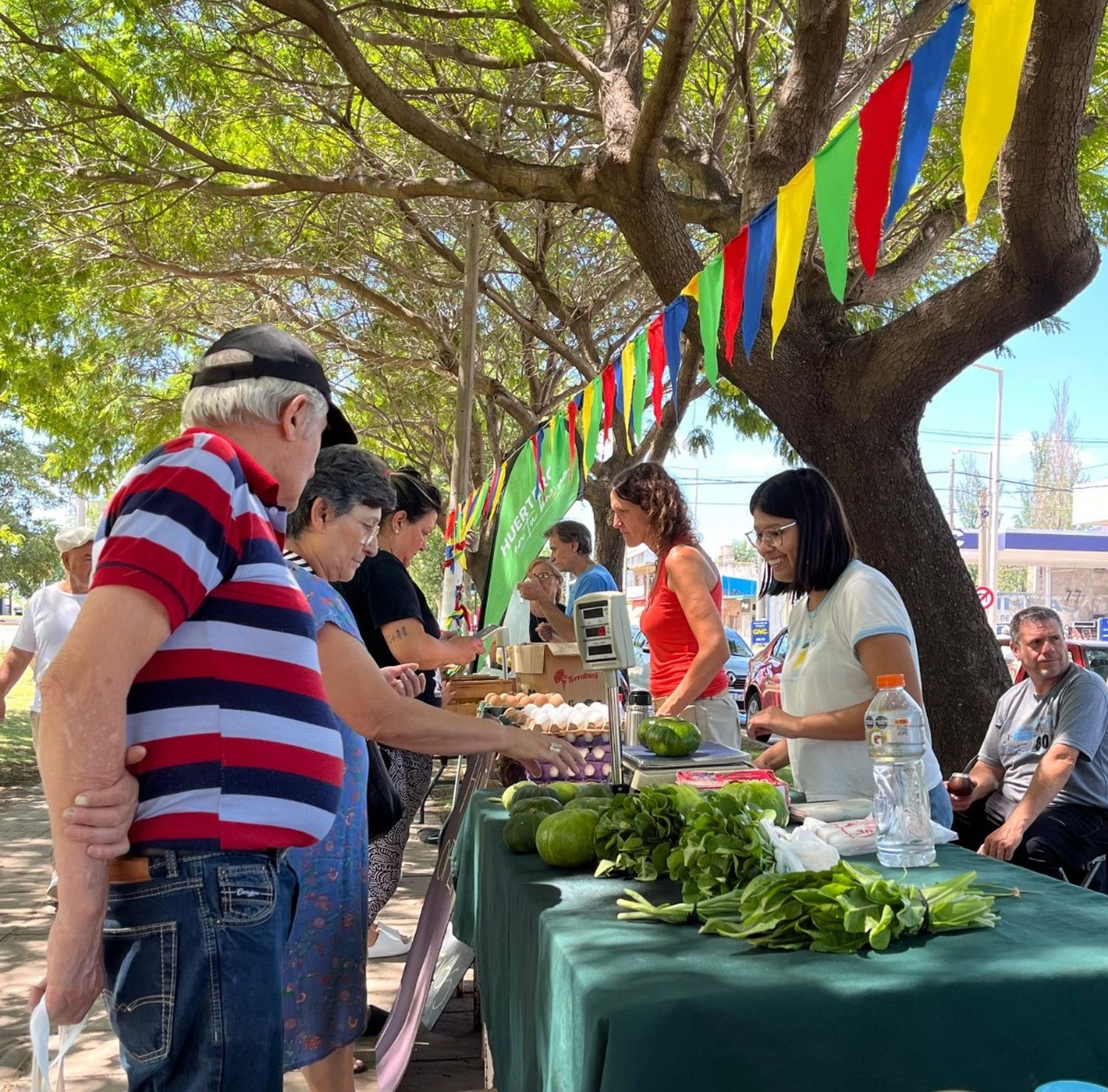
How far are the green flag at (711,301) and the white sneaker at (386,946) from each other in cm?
309

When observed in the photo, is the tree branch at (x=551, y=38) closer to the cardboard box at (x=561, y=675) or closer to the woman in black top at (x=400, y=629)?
the cardboard box at (x=561, y=675)

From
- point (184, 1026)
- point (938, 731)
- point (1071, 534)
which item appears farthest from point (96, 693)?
point (1071, 534)

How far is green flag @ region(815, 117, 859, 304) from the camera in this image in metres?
2.95

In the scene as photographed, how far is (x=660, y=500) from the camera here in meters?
4.82

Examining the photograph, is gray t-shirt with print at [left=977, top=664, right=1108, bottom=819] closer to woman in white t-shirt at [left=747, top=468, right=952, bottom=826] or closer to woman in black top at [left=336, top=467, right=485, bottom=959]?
woman in white t-shirt at [left=747, top=468, right=952, bottom=826]

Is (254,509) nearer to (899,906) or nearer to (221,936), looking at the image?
(221,936)

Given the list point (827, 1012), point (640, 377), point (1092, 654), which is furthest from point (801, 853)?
point (1092, 654)

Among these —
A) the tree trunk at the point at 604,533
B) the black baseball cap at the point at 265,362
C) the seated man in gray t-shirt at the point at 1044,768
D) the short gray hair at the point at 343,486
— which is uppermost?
the tree trunk at the point at 604,533

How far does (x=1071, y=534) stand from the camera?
161 ft

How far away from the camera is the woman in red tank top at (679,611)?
4422 millimetres

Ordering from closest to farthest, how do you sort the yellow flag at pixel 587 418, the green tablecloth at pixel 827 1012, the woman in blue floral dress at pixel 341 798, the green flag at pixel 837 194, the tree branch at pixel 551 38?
the green tablecloth at pixel 827 1012, the woman in blue floral dress at pixel 341 798, the green flag at pixel 837 194, the yellow flag at pixel 587 418, the tree branch at pixel 551 38

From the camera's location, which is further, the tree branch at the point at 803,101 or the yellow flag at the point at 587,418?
the yellow flag at the point at 587,418

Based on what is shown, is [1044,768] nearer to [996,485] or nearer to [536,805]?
[536,805]

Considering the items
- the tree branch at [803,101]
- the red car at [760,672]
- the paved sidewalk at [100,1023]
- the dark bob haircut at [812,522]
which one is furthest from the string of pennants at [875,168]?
the red car at [760,672]
